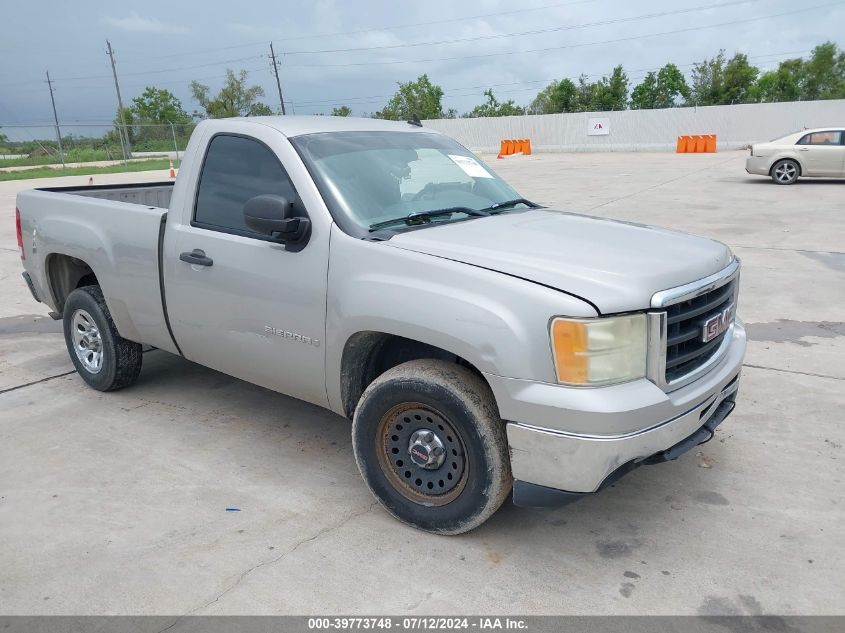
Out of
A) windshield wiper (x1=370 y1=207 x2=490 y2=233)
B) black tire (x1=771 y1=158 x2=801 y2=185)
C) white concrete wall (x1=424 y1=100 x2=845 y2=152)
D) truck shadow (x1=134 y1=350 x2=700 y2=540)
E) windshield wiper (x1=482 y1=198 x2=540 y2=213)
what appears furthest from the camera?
white concrete wall (x1=424 y1=100 x2=845 y2=152)

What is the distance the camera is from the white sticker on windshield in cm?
433

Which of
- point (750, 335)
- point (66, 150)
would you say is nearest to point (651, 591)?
point (750, 335)

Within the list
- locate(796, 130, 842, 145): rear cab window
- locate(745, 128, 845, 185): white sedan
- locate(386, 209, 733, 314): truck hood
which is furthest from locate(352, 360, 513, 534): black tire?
locate(796, 130, 842, 145): rear cab window

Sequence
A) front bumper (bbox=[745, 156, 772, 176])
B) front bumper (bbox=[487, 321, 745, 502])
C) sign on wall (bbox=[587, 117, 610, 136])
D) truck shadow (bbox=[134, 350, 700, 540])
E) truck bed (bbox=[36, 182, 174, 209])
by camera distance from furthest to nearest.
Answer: sign on wall (bbox=[587, 117, 610, 136]), front bumper (bbox=[745, 156, 772, 176]), truck bed (bbox=[36, 182, 174, 209]), truck shadow (bbox=[134, 350, 700, 540]), front bumper (bbox=[487, 321, 745, 502])

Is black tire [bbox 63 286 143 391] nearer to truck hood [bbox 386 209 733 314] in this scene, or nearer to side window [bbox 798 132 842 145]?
truck hood [bbox 386 209 733 314]

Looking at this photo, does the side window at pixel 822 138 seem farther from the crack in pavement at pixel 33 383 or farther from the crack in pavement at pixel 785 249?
the crack in pavement at pixel 33 383

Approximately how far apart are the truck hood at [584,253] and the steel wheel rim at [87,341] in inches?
114

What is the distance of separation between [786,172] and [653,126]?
2419cm

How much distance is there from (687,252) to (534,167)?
2568cm

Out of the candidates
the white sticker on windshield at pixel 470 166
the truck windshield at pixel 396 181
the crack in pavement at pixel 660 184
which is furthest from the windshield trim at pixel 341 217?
the crack in pavement at pixel 660 184

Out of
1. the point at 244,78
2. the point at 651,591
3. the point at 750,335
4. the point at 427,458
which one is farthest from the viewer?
the point at 244,78

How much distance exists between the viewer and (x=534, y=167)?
1110 inches

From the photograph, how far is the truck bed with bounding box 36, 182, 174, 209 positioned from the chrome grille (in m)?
4.25

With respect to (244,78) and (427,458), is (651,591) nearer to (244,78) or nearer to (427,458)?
(427,458)
